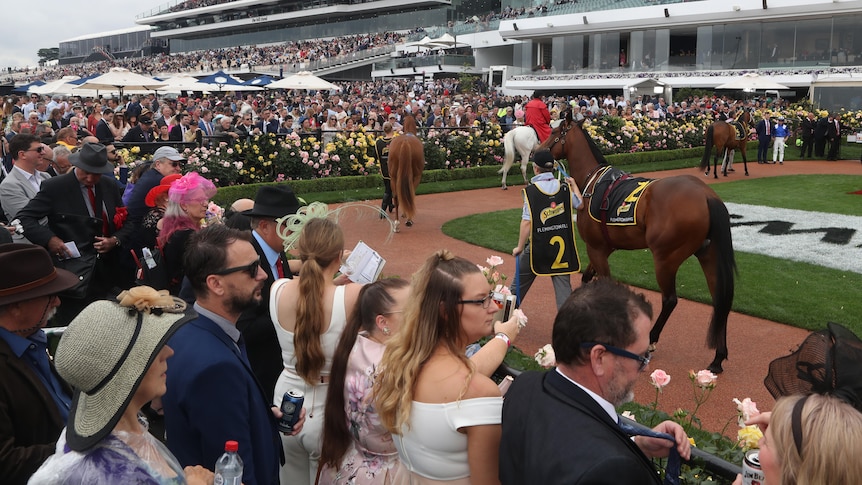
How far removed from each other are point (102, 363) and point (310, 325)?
52.3 inches

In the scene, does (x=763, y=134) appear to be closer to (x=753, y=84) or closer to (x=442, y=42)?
(x=753, y=84)

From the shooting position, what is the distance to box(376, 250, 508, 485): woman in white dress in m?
2.49

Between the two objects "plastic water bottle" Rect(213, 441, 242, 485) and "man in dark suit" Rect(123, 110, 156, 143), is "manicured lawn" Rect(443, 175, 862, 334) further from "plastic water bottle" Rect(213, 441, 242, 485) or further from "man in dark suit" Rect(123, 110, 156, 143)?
"plastic water bottle" Rect(213, 441, 242, 485)

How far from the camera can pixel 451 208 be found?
15.7 m

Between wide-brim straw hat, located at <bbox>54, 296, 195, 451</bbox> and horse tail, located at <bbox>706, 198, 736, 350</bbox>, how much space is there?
564cm

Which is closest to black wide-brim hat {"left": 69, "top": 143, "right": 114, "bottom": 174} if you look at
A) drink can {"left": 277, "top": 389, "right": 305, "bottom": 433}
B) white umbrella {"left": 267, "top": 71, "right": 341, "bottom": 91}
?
drink can {"left": 277, "top": 389, "right": 305, "bottom": 433}

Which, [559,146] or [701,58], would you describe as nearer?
[559,146]

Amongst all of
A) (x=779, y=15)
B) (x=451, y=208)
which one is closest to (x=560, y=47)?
(x=779, y=15)

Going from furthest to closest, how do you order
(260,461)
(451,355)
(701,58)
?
(701,58)
(260,461)
(451,355)

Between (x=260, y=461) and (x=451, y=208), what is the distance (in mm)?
12890

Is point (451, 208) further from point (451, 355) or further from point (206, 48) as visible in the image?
point (206, 48)

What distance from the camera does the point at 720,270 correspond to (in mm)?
6809

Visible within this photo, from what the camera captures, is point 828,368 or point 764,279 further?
point 764,279

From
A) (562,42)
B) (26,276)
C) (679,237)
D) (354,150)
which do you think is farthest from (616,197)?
(562,42)
